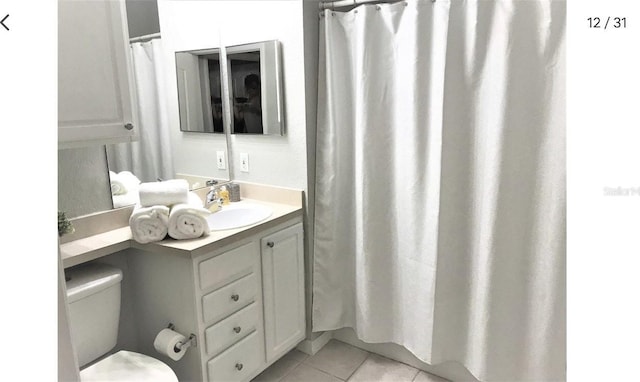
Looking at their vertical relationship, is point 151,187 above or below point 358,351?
above

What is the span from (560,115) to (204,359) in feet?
5.64

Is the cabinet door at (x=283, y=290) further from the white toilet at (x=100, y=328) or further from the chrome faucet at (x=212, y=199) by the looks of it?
the white toilet at (x=100, y=328)

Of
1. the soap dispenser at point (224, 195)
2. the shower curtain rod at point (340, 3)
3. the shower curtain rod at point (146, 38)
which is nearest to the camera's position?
the shower curtain rod at point (146, 38)

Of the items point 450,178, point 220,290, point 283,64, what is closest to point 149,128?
point 283,64

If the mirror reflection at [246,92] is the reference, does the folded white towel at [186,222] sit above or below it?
below

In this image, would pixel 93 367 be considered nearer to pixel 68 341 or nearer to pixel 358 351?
pixel 68 341

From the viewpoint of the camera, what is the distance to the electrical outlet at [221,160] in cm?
248

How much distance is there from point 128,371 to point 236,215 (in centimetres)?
93

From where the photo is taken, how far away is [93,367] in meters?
1.60

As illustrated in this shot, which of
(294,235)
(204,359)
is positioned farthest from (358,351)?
(204,359)

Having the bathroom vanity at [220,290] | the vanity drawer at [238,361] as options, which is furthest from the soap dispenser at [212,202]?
the vanity drawer at [238,361]

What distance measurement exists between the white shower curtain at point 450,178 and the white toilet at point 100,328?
3.40ft

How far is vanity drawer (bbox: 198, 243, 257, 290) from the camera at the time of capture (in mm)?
1785
